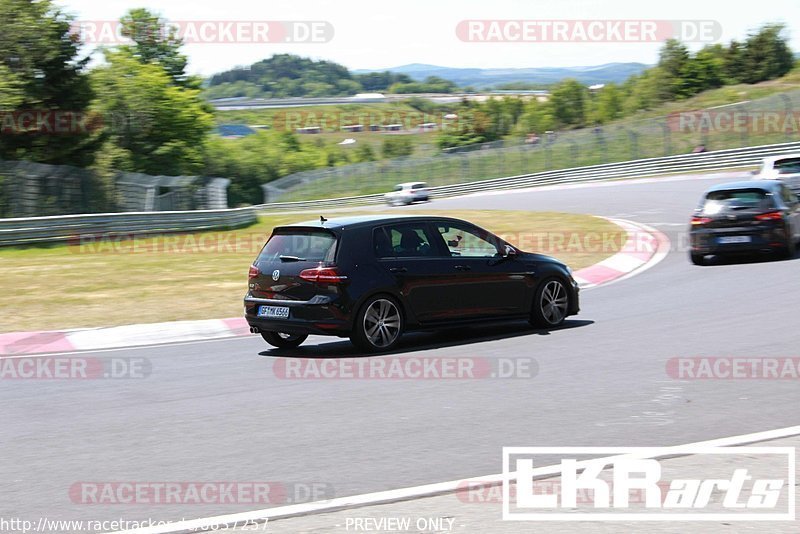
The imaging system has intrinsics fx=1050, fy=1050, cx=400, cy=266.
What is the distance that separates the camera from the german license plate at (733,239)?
59.5 ft

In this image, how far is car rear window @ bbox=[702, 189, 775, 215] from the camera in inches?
722

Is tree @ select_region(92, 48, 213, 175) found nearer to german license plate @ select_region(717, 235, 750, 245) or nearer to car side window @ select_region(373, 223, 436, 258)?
german license plate @ select_region(717, 235, 750, 245)

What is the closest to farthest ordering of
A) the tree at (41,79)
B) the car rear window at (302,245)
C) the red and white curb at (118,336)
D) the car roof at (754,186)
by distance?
the car rear window at (302,245), the red and white curb at (118,336), the car roof at (754,186), the tree at (41,79)

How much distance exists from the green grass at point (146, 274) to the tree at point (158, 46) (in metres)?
60.8

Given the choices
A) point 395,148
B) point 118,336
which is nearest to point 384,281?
point 118,336

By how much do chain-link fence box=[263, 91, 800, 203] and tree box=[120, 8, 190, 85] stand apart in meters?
23.9

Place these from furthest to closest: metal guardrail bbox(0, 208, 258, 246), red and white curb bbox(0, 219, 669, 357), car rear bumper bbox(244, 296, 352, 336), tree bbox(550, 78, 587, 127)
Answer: tree bbox(550, 78, 587, 127) < metal guardrail bbox(0, 208, 258, 246) < red and white curb bbox(0, 219, 669, 357) < car rear bumper bbox(244, 296, 352, 336)

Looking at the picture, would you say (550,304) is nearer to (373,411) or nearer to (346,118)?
(373,411)

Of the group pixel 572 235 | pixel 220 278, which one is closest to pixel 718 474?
pixel 220 278

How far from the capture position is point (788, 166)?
81.5ft

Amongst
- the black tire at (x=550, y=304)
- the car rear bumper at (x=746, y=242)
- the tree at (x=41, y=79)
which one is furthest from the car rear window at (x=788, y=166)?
the tree at (x=41, y=79)

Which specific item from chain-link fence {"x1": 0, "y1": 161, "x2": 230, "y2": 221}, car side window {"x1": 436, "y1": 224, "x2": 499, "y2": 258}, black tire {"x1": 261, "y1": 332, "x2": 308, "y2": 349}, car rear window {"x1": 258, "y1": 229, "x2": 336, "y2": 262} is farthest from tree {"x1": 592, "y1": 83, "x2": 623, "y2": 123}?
car rear window {"x1": 258, "y1": 229, "x2": 336, "y2": 262}

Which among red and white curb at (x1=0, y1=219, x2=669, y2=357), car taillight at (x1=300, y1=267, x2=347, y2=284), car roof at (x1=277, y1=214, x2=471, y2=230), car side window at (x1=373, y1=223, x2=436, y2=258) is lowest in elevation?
red and white curb at (x1=0, y1=219, x2=669, y2=357)

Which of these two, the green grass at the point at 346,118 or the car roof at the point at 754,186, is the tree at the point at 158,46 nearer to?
the green grass at the point at 346,118
